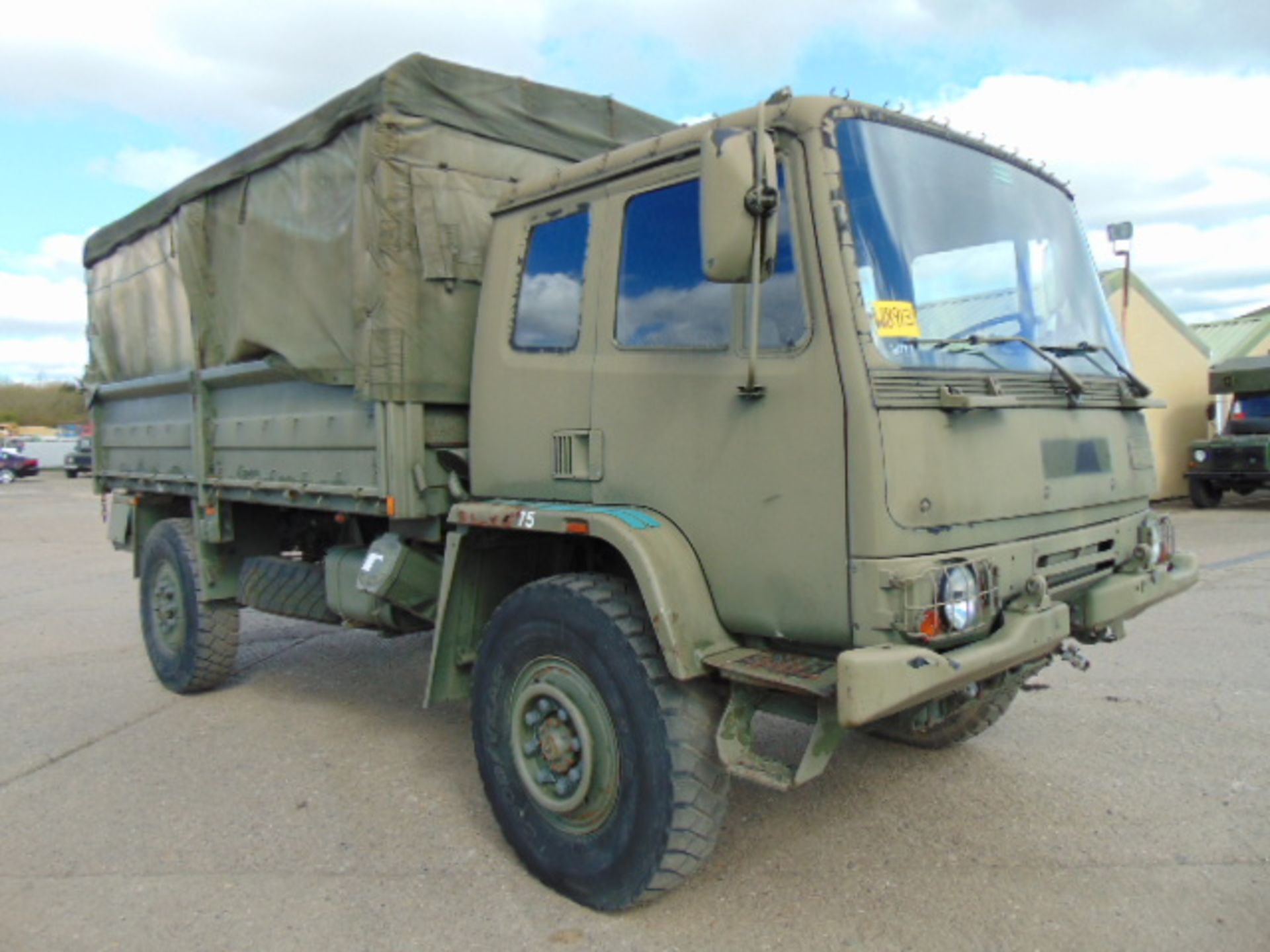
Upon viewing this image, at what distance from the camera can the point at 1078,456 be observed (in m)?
3.51

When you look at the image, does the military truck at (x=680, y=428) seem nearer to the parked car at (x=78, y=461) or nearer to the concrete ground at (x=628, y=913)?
the concrete ground at (x=628, y=913)

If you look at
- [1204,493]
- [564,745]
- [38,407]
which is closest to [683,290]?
[564,745]

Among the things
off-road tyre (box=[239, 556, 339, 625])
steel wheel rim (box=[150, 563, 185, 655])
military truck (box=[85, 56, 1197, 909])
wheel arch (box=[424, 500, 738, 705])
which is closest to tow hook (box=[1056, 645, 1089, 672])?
military truck (box=[85, 56, 1197, 909])

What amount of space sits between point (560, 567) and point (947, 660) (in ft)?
5.75

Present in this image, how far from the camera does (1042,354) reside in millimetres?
3393

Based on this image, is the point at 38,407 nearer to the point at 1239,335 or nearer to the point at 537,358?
the point at 1239,335

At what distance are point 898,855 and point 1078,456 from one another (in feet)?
5.30

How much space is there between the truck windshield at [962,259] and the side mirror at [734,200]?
1.04 feet

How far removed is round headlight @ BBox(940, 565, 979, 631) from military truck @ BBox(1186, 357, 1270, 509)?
1594cm

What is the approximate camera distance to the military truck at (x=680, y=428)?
2.97 m

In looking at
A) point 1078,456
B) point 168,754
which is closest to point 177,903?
point 168,754

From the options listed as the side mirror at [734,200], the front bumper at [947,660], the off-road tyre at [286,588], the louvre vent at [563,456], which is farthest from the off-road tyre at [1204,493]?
the side mirror at [734,200]

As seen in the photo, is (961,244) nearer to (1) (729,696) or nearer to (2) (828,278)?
(2) (828,278)

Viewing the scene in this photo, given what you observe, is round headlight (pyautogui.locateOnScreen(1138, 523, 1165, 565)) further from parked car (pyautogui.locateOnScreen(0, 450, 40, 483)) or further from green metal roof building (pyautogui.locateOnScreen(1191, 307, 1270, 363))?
parked car (pyautogui.locateOnScreen(0, 450, 40, 483))
